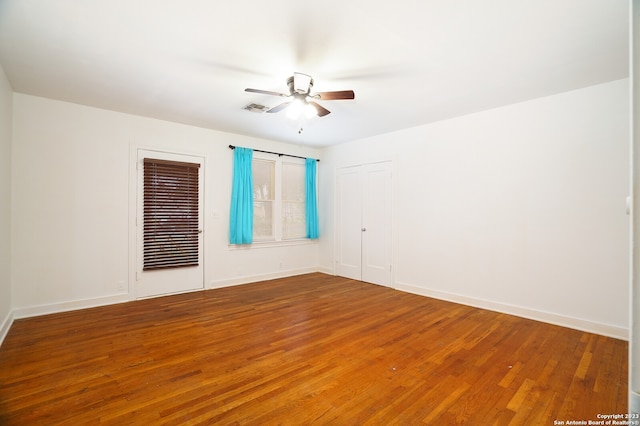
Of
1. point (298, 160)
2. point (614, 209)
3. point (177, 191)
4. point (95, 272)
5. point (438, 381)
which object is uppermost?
point (298, 160)

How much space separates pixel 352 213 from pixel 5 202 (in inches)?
199

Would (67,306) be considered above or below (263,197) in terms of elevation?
below

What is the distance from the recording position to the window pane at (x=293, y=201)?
625cm

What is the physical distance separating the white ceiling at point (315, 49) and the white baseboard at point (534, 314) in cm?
270

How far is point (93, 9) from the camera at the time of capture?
7.10 ft

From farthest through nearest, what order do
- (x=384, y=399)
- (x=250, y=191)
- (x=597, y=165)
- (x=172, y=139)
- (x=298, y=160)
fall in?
(x=298, y=160), (x=250, y=191), (x=172, y=139), (x=597, y=165), (x=384, y=399)

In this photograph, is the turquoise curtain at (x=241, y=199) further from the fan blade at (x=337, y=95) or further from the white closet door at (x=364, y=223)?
the fan blade at (x=337, y=95)

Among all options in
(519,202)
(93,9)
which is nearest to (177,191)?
(93,9)

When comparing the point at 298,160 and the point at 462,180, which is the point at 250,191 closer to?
the point at 298,160

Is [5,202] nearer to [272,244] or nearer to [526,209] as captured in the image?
[272,244]

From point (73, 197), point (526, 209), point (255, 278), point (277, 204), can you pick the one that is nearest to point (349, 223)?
point (277, 204)

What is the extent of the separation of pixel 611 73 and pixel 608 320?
2635 mm

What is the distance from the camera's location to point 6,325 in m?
3.27

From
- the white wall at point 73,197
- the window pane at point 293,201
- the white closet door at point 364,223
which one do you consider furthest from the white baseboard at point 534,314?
the white wall at point 73,197
